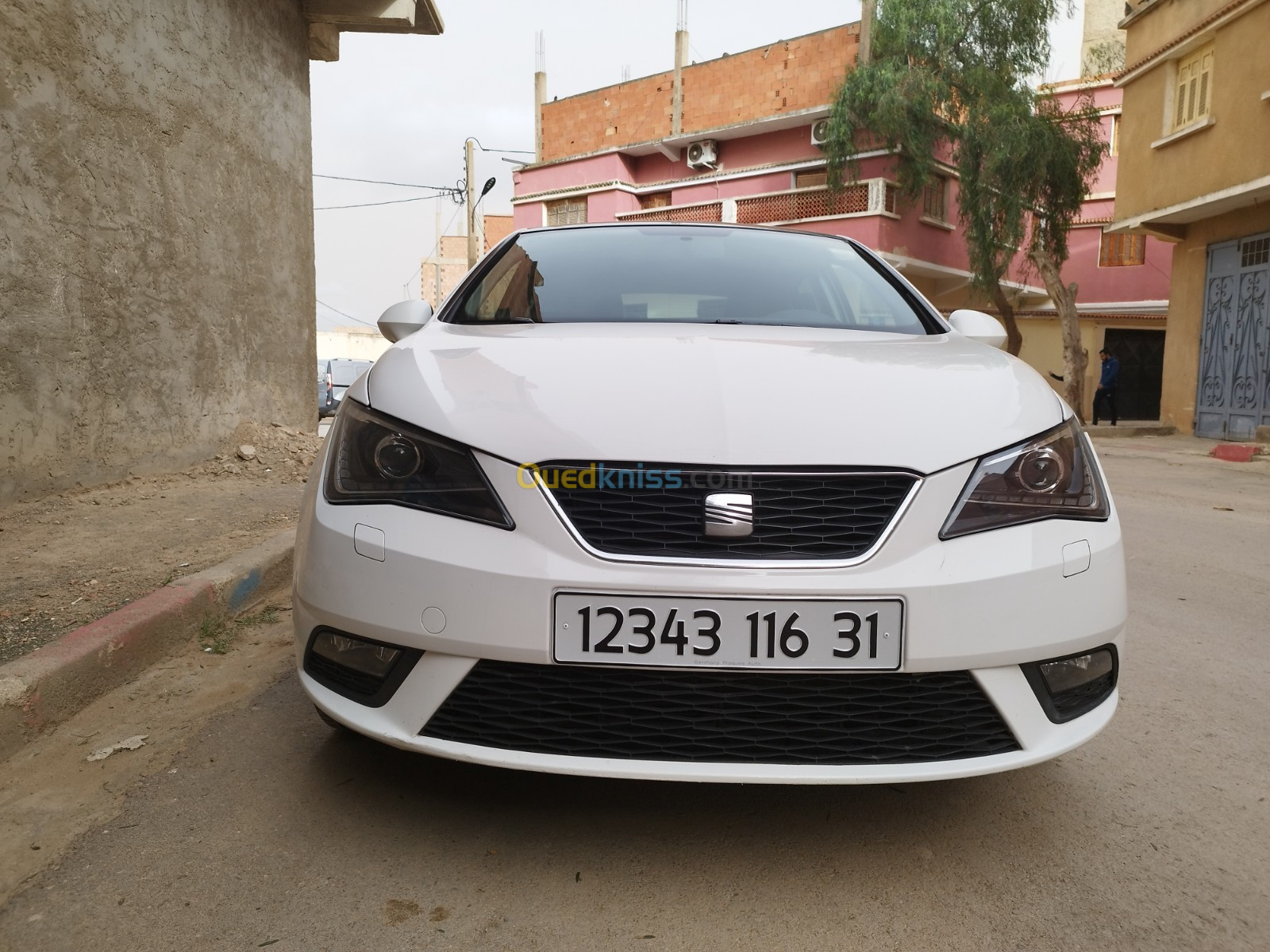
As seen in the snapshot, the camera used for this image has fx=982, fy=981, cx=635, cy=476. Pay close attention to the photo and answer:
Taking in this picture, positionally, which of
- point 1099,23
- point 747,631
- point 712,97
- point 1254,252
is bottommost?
point 747,631

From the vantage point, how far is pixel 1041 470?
1831 millimetres

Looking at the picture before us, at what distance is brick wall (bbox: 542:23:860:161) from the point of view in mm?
24719

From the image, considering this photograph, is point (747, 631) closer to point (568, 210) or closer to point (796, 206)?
point (796, 206)

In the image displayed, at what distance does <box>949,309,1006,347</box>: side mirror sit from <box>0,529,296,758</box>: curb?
6.47 feet

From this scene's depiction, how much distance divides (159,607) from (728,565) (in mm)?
2110

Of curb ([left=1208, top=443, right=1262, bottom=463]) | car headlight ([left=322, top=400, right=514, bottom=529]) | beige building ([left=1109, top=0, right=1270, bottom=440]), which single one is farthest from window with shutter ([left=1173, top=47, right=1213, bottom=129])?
car headlight ([left=322, top=400, right=514, bottom=529])

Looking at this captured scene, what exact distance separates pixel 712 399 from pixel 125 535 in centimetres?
331

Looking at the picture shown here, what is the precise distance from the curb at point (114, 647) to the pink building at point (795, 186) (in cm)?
2019

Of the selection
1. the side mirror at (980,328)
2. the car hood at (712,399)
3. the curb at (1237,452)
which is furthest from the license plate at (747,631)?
the curb at (1237,452)

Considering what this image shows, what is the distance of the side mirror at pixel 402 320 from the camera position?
9.19 ft

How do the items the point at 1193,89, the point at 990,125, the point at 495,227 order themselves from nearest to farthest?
the point at 1193,89 → the point at 990,125 → the point at 495,227

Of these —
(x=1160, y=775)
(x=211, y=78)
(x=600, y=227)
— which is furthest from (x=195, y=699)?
(x=211, y=78)

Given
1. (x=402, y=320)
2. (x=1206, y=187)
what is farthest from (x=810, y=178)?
(x=402, y=320)

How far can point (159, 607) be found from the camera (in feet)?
9.78
